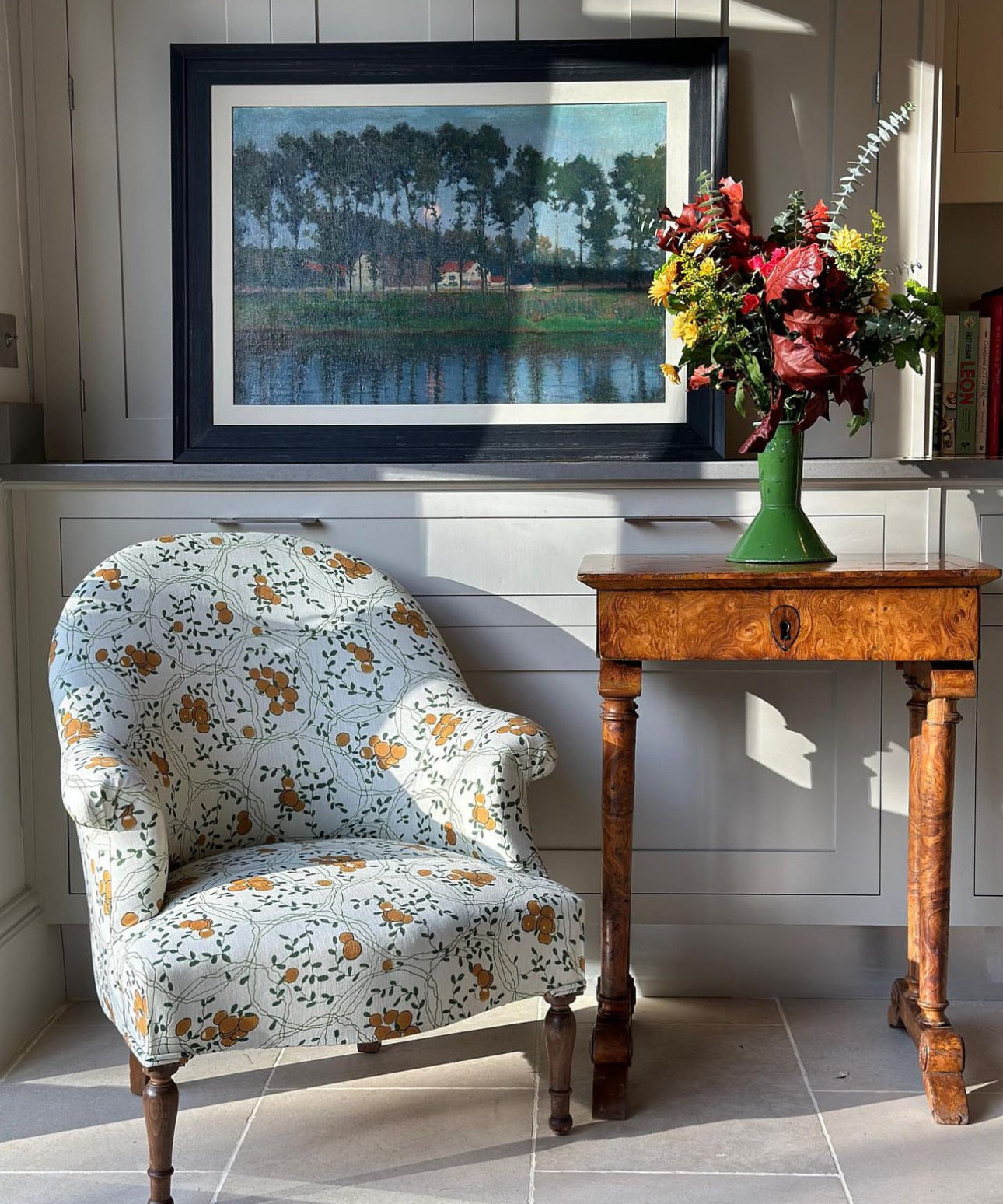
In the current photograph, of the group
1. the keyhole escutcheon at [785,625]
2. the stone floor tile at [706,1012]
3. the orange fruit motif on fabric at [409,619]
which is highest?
the keyhole escutcheon at [785,625]

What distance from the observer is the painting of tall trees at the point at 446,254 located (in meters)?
2.46

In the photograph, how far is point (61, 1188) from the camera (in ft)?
5.99

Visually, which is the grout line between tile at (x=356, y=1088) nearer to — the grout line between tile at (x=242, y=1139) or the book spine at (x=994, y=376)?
the grout line between tile at (x=242, y=1139)

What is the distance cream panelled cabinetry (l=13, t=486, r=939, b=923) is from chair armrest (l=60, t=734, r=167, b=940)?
732 millimetres

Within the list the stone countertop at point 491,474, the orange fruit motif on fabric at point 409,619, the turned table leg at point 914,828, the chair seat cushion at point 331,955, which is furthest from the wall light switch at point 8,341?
the turned table leg at point 914,828

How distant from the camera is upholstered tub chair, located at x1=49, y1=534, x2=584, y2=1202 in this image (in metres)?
1.67

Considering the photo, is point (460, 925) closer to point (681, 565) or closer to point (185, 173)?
point (681, 565)

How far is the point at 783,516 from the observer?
2.07m

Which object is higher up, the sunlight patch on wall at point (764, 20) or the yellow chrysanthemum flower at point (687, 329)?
the sunlight patch on wall at point (764, 20)

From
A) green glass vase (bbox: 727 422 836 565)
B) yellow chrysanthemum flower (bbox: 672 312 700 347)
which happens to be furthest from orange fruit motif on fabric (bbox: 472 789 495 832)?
yellow chrysanthemum flower (bbox: 672 312 700 347)

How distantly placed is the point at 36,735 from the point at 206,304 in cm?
92

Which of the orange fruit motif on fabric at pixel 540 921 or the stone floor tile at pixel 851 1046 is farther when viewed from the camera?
the stone floor tile at pixel 851 1046

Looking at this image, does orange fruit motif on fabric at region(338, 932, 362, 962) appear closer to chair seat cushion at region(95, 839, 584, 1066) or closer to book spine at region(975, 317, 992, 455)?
chair seat cushion at region(95, 839, 584, 1066)

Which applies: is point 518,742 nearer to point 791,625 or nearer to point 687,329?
point 791,625
